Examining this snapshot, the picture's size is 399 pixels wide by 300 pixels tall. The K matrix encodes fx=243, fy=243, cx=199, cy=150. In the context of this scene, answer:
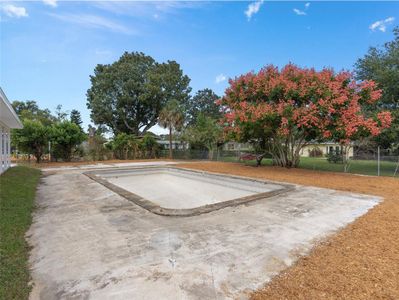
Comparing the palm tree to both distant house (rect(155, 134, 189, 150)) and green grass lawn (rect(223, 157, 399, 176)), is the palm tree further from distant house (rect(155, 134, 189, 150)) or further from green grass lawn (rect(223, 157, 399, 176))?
green grass lawn (rect(223, 157, 399, 176))

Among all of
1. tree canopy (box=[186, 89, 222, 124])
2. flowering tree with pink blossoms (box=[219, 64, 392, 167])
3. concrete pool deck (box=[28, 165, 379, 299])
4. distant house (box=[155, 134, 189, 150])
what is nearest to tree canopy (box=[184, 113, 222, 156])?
distant house (box=[155, 134, 189, 150])

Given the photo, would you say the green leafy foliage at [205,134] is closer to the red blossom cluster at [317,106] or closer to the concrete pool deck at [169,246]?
the red blossom cluster at [317,106]

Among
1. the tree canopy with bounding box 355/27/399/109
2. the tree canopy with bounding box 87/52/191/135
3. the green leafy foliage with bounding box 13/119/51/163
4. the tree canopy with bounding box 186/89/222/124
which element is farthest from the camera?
the tree canopy with bounding box 186/89/222/124

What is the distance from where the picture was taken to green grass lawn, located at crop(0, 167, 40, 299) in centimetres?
239

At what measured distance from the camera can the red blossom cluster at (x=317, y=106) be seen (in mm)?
9641

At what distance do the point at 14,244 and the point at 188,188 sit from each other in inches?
320

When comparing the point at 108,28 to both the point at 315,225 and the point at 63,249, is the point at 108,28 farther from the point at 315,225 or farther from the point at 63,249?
the point at 315,225

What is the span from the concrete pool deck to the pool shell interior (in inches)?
13.0

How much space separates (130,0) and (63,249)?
30.9ft

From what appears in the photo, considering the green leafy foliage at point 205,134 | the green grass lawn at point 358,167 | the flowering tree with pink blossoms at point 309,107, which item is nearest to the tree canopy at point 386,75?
the green grass lawn at point 358,167

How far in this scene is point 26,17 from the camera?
863cm

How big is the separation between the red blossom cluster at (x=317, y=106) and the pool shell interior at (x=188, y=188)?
2.71m

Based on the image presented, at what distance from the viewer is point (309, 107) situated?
9938 millimetres

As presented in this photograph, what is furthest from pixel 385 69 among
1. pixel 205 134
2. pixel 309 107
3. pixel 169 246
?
pixel 205 134
